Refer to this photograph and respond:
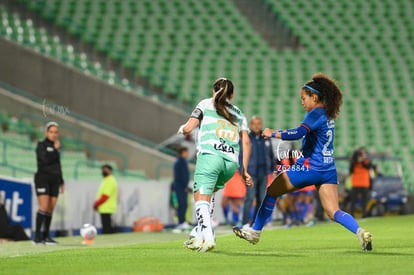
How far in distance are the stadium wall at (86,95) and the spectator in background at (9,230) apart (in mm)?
10481

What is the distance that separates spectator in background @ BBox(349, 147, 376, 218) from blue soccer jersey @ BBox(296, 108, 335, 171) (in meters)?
14.3

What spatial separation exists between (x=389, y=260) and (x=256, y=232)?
8.16ft

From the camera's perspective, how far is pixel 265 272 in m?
9.48

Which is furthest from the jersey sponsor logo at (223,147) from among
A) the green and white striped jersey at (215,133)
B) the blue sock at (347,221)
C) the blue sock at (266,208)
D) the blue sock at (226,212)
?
the blue sock at (226,212)

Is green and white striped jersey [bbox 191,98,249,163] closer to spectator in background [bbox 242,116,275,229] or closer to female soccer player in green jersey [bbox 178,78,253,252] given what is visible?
female soccer player in green jersey [bbox 178,78,253,252]

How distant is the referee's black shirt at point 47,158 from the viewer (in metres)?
17.0

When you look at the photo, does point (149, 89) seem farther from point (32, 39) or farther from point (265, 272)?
point (265, 272)

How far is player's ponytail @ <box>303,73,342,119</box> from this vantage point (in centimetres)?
1210

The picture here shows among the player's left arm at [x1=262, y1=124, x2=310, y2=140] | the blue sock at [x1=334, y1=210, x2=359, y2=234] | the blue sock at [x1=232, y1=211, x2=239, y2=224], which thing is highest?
the player's left arm at [x1=262, y1=124, x2=310, y2=140]

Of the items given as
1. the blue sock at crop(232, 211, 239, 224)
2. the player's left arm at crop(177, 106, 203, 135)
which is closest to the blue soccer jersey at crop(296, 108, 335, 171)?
the player's left arm at crop(177, 106, 203, 135)

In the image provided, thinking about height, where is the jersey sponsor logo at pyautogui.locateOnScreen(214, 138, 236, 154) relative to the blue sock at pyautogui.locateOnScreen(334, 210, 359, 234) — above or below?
above

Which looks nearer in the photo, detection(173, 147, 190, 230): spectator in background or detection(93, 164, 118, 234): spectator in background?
detection(93, 164, 118, 234): spectator in background

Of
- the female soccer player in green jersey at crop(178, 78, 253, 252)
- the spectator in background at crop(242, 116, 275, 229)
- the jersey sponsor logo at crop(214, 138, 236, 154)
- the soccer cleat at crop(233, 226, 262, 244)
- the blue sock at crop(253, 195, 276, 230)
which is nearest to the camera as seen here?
the female soccer player in green jersey at crop(178, 78, 253, 252)

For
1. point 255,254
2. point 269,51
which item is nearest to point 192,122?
point 255,254
